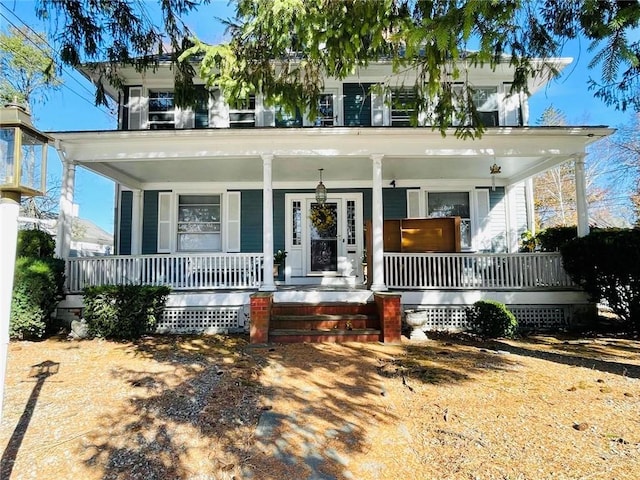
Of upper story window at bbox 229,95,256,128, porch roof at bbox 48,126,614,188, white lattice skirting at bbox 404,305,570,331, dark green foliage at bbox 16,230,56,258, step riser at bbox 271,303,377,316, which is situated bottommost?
white lattice skirting at bbox 404,305,570,331

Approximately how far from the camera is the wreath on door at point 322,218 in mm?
9562

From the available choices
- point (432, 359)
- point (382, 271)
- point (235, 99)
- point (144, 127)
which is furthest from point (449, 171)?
point (144, 127)

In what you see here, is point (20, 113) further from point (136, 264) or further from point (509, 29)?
point (136, 264)

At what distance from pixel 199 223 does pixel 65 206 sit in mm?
3222

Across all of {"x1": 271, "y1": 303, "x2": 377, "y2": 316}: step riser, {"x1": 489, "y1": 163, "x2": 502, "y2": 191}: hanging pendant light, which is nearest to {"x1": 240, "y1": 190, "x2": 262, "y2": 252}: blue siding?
{"x1": 271, "y1": 303, "x2": 377, "y2": 316}: step riser

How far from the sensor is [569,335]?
681 centimetres

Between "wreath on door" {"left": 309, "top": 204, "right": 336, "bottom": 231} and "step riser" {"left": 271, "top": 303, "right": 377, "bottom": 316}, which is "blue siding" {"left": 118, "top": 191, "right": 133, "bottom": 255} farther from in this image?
"step riser" {"left": 271, "top": 303, "right": 377, "bottom": 316}

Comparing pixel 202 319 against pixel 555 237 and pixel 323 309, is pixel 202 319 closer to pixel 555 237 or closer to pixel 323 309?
pixel 323 309

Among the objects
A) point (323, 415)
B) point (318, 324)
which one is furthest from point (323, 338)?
point (323, 415)

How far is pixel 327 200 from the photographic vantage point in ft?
31.9

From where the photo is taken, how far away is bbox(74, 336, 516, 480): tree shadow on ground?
262 cm

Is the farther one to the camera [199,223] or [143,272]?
[199,223]

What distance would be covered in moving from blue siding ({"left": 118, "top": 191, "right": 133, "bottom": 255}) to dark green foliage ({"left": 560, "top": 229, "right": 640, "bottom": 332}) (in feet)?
33.7

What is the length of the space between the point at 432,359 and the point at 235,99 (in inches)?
177
